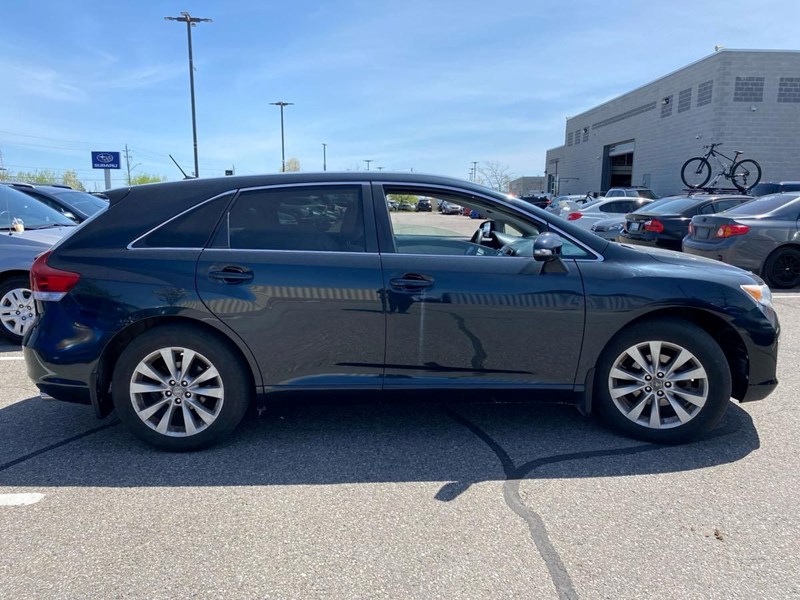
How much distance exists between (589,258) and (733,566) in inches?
70.0

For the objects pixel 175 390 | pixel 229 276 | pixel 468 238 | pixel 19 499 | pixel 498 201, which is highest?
pixel 498 201

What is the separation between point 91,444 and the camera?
3.50 meters

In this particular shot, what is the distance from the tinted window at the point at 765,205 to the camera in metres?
8.84

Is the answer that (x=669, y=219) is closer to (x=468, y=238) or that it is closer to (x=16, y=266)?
(x=468, y=238)

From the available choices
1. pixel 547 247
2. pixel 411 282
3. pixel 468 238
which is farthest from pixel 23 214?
pixel 547 247

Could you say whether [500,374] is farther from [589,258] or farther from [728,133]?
[728,133]

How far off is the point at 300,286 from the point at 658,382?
2290mm

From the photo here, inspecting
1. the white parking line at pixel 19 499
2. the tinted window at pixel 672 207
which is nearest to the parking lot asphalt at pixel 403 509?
the white parking line at pixel 19 499

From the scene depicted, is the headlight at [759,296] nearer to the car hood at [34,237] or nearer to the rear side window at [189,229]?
the rear side window at [189,229]

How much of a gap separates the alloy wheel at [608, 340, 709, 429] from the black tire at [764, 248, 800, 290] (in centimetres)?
673

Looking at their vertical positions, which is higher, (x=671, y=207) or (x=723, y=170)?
(x=723, y=170)

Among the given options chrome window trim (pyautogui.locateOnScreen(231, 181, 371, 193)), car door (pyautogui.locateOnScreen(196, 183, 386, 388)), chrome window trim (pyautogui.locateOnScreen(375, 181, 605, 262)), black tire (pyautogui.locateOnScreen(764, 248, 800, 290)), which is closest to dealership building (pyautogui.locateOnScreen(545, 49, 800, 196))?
black tire (pyautogui.locateOnScreen(764, 248, 800, 290))

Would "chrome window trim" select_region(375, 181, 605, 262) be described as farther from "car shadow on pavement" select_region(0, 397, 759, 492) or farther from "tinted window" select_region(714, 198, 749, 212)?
"tinted window" select_region(714, 198, 749, 212)

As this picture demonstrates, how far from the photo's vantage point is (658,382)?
3.40 m
